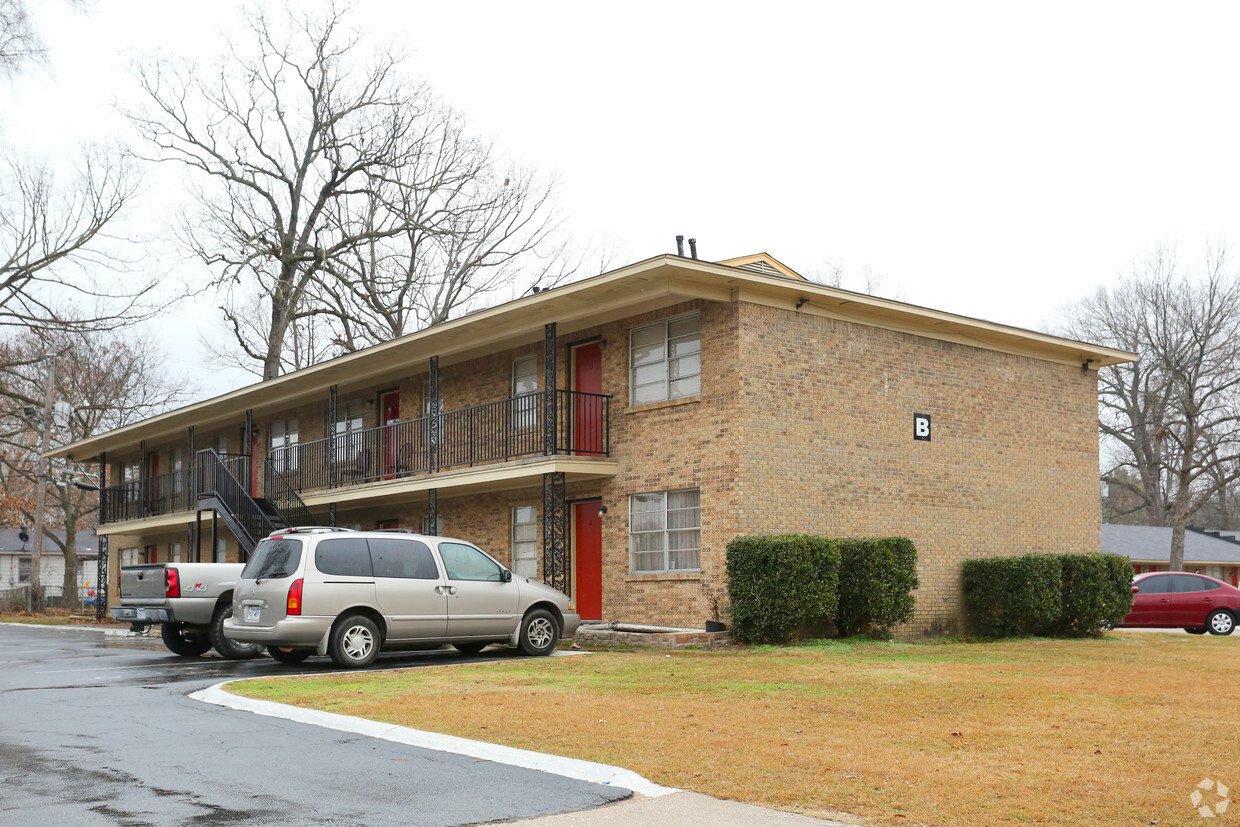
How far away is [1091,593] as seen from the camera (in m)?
20.1

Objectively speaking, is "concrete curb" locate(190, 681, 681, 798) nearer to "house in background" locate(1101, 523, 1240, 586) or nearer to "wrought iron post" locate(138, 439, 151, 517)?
"wrought iron post" locate(138, 439, 151, 517)

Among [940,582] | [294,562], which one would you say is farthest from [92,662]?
[940,582]

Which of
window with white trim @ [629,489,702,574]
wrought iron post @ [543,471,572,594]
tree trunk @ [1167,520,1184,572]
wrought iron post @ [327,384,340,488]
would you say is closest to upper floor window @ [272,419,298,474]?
wrought iron post @ [327,384,340,488]

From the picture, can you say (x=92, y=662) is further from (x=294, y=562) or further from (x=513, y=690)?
(x=513, y=690)

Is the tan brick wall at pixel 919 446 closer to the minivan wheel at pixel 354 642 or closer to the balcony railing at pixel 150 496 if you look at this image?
the minivan wheel at pixel 354 642

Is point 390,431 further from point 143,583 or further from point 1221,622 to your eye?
point 1221,622

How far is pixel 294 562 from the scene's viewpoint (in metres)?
13.9

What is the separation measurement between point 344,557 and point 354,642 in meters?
1.03

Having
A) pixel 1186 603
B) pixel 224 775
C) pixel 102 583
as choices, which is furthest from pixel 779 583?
pixel 102 583

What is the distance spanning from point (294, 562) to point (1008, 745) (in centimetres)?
876

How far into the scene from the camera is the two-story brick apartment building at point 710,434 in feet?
58.2

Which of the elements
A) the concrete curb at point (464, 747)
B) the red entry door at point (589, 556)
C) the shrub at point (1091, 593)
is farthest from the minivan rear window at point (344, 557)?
the shrub at point (1091, 593)

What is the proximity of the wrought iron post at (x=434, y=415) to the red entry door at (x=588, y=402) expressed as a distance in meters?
2.87

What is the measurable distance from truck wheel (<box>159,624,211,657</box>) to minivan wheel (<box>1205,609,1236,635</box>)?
19.6 metres
